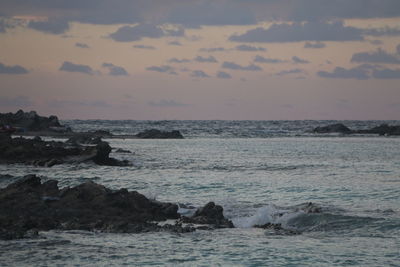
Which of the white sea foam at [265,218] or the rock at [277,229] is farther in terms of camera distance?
the white sea foam at [265,218]

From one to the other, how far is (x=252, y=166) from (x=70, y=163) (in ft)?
40.8

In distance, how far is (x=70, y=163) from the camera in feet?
145

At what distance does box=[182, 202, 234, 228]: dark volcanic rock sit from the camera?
21.0 m

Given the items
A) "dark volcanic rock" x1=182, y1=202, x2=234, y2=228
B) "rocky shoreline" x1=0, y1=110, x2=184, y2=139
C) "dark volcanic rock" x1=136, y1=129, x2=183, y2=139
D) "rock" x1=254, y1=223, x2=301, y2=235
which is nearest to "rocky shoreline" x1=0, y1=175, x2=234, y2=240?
"dark volcanic rock" x1=182, y1=202, x2=234, y2=228

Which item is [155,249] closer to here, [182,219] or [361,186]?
[182,219]

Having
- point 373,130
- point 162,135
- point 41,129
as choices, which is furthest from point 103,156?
point 373,130

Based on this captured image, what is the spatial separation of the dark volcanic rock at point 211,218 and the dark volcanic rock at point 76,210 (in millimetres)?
988

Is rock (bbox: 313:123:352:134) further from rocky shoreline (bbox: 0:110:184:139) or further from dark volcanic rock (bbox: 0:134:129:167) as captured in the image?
dark volcanic rock (bbox: 0:134:129:167)

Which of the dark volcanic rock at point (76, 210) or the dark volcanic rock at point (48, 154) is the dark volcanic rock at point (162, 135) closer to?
the dark volcanic rock at point (48, 154)

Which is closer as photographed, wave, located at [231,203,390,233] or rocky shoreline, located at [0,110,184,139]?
wave, located at [231,203,390,233]

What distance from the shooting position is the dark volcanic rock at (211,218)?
69.1 feet

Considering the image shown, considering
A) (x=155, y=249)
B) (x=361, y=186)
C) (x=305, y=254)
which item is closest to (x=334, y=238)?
(x=305, y=254)

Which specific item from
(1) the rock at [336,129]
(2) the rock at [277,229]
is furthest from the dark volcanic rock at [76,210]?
(1) the rock at [336,129]

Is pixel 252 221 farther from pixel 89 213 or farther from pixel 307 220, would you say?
pixel 89 213
